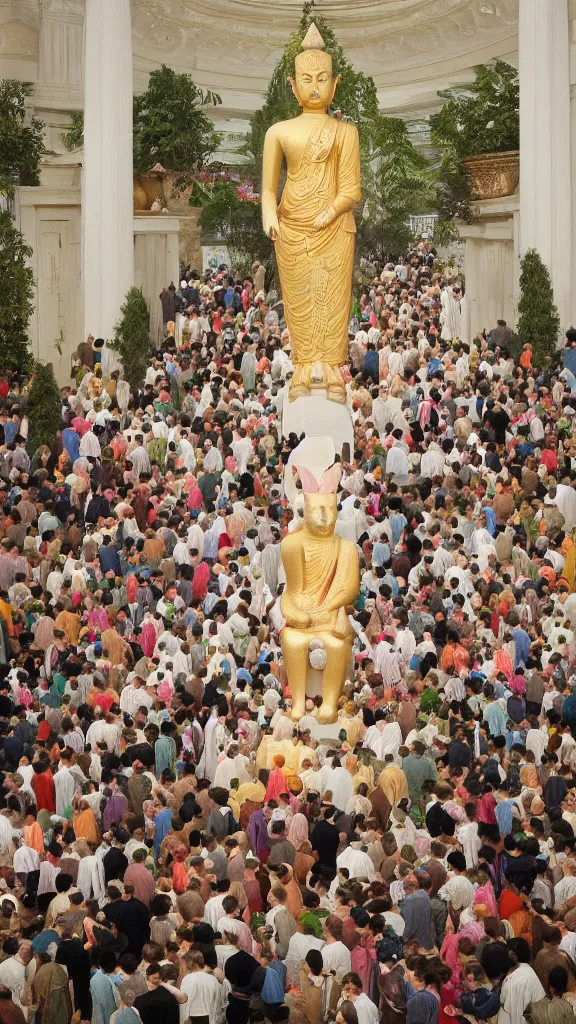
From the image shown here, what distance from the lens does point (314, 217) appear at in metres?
18.5

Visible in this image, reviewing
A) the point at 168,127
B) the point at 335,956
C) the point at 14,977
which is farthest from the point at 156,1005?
the point at 168,127

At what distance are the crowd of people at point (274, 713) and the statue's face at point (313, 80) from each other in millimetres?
3542

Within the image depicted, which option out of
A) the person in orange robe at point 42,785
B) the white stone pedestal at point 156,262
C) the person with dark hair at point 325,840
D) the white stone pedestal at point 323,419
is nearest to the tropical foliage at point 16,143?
the white stone pedestal at point 156,262

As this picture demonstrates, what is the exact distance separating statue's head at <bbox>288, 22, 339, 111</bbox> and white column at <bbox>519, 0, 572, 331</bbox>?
8372mm

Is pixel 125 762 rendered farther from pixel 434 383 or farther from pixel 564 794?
pixel 434 383

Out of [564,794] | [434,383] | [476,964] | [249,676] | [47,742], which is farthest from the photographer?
[434,383]

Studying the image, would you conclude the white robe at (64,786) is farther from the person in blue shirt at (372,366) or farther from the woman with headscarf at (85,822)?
the person in blue shirt at (372,366)

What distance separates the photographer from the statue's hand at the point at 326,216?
1823 cm

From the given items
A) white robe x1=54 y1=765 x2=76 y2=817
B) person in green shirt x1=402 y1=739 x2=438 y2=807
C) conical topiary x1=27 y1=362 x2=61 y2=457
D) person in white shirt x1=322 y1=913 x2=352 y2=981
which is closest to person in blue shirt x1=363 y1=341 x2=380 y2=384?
conical topiary x1=27 y1=362 x2=61 y2=457

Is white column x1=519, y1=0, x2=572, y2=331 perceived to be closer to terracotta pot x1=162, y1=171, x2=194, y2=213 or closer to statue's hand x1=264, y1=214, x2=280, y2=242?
terracotta pot x1=162, y1=171, x2=194, y2=213

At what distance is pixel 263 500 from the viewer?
721 inches

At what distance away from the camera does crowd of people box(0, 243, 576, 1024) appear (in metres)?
Answer: 9.73

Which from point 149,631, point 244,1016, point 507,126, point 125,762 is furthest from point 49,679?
point 507,126

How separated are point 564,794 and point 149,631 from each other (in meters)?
4.37
